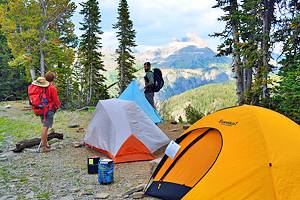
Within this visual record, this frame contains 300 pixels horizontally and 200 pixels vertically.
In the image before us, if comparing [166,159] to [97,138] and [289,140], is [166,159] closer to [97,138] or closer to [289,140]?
[289,140]

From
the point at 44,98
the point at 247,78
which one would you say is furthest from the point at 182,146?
the point at 247,78

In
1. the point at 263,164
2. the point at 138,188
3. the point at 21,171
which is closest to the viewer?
the point at 263,164

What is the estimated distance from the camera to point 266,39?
15.2 metres

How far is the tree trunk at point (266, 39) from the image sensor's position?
1460 cm

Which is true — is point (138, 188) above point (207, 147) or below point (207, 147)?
below

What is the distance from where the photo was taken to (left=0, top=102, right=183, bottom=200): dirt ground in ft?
23.4

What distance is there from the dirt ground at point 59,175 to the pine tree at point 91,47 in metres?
22.5

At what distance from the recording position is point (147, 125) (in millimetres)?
10188

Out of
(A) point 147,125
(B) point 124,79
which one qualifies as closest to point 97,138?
(A) point 147,125

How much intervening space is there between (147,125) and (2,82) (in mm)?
29443

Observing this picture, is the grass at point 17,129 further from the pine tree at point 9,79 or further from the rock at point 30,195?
the pine tree at point 9,79

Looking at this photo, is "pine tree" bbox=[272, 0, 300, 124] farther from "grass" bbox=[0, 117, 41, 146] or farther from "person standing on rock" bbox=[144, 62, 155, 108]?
"grass" bbox=[0, 117, 41, 146]

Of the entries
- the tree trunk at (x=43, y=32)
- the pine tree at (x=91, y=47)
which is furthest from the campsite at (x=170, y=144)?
the pine tree at (x=91, y=47)

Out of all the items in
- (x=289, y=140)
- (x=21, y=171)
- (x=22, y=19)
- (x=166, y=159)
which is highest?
(x=22, y=19)
